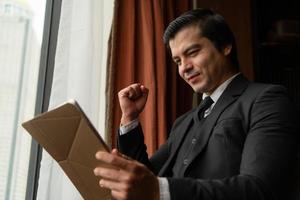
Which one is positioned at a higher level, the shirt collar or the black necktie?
the shirt collar

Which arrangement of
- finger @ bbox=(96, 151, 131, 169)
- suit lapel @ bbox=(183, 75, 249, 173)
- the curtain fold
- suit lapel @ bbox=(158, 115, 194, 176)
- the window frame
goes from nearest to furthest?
1. finger @ bbox=(96, 151, 131, 169)
2. suit lapel @ bbox=(183, 75, 249, 173)
3. suit lapel @ bbox=(158, 115, 194, 176)
4. the curtain fold
5. the window frame

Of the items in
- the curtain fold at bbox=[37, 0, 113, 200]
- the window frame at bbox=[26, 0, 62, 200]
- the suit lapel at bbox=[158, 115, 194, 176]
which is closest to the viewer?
the suit lapel at bbox=[158, 115, 194, 176]

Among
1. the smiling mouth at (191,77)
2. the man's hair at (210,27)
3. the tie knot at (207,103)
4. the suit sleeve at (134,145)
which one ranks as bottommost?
the suit sleeve at (134,145)

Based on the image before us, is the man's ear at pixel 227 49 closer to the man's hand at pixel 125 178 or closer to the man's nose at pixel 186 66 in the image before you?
the man's nose at pixel 186 66

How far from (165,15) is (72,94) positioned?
0.64 m

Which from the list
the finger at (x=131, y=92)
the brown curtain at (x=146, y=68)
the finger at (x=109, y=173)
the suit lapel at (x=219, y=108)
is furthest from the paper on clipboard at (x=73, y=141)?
the brown curtain at (x=146, y=68)

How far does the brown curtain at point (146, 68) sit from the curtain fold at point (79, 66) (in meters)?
0.05

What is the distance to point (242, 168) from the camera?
35.8 inches

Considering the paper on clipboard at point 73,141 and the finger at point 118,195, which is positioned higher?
the paper on clipboard at point 73,141

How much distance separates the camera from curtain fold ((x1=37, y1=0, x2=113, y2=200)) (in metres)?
1.45

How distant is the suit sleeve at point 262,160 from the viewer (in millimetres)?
805

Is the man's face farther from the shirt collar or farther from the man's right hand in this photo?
the man's right hand

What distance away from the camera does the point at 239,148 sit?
1.02 meters

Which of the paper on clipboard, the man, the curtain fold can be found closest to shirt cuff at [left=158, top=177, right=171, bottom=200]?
the man
